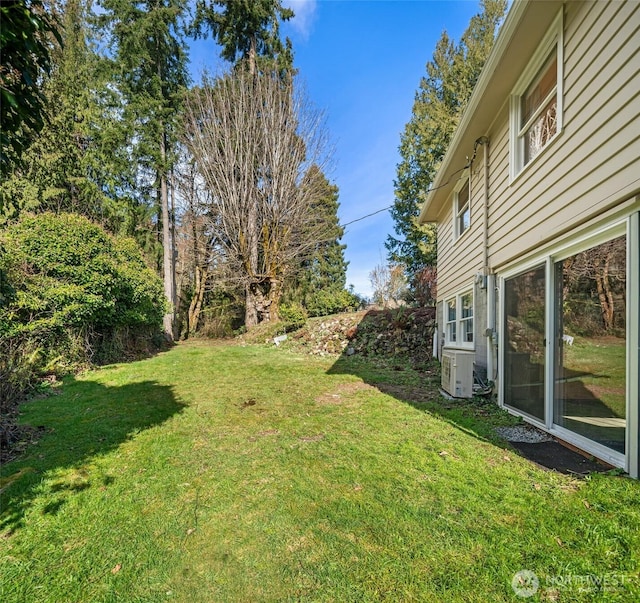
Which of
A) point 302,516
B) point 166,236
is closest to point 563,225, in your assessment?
point 302,516

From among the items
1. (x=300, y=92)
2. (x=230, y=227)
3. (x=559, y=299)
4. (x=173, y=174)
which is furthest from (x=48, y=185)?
(x=559, y=299)

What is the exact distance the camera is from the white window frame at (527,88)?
336 cm

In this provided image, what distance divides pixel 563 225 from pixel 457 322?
4.13 m

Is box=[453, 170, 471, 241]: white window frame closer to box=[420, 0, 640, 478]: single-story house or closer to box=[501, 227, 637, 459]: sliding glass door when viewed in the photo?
box=[420, 0, 640, 478]: single-story house

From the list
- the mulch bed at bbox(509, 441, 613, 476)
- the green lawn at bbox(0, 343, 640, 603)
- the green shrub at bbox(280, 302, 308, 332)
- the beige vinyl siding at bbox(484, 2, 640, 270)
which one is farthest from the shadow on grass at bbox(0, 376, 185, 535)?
the green shrub at bbox(280, 302, 308, 332)

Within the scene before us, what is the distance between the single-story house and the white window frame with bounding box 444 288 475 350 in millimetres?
654

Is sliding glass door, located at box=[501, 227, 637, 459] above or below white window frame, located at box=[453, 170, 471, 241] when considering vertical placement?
below

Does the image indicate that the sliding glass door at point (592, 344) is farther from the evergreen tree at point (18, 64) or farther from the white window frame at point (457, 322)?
the evergreen tree at point (18, 64)

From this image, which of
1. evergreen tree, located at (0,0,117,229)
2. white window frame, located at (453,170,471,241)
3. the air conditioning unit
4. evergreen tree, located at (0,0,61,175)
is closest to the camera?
evergreen tree, located at (0,0,61,175)

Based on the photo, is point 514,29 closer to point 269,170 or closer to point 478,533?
point 478,533

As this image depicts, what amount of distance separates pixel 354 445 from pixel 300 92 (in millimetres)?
15106

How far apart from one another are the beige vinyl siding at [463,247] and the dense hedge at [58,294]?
7.68 meters

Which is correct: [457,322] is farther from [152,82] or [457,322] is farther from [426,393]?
[152,82]

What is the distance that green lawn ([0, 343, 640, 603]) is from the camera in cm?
161
